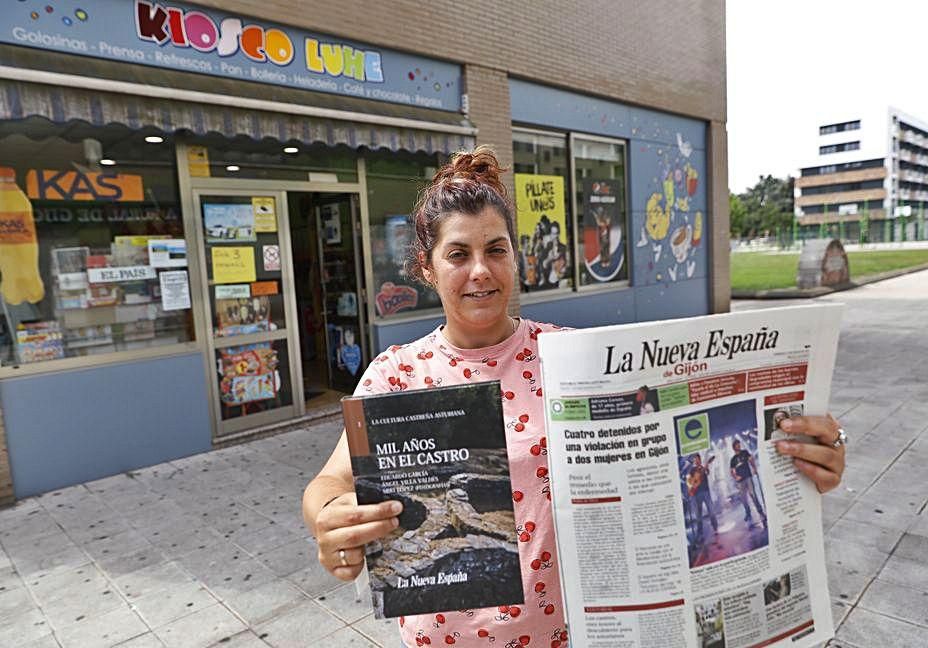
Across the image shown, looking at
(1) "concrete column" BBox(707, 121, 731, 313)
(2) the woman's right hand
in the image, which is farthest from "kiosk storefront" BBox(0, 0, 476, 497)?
(1) "concrete column" BBox(707, 121, 731, 313)

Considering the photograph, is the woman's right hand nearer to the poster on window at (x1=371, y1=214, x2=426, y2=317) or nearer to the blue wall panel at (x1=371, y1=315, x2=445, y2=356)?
the blue wall panel at (x1=371, y1=315, x2=445, y2=356)

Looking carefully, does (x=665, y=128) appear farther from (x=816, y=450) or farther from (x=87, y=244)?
(x=816, y=450)

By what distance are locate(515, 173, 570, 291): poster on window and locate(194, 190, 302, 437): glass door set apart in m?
3.48

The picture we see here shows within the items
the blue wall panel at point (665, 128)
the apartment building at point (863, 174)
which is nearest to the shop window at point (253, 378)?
the blue wall panel at point (665, 128)

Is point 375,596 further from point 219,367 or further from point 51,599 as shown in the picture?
point 219,367

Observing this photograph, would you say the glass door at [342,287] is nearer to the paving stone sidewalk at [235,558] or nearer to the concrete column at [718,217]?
the paving stone sidewalk at [235,558]

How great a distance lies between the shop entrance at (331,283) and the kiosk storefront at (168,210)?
0.30 ft

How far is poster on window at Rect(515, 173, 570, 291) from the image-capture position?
8578 mm

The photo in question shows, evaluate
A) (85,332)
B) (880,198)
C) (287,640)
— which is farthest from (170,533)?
(880,198)

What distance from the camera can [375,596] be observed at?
1.16 meters

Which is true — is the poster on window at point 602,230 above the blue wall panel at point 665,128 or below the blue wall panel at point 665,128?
below

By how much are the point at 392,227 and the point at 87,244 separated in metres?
3.12

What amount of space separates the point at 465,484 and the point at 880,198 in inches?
3661

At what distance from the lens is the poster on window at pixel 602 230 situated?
31.6 ft
